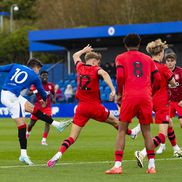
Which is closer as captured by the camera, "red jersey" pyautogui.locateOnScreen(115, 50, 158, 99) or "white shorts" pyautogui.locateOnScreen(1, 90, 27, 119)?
"red jersey" pyautogui.locateOnScreen(115, 50, 158, 99)

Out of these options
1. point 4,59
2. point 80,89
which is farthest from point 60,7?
point 80,89

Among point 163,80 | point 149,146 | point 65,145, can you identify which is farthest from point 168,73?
point 65,145

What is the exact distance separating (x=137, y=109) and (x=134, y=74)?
0.60m

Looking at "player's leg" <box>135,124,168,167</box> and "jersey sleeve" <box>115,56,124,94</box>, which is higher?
"jersey sleeve" <box>115,56,124,94</box>

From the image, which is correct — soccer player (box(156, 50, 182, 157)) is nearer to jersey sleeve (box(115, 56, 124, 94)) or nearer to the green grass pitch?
the green grass pitch

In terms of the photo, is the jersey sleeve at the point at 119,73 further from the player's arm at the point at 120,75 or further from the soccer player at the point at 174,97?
the soccer player at the point at 174,97

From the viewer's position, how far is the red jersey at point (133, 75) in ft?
44.4

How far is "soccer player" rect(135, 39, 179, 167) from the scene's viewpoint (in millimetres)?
14906

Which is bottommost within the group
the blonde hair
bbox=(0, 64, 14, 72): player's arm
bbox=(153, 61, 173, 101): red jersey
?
bbox=(153, 61, 173, 101): red jersey

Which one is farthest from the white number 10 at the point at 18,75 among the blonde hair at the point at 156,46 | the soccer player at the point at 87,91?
the blonde hair at the point at 156,46

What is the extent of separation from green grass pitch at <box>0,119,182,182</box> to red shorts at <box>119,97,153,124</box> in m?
0.96

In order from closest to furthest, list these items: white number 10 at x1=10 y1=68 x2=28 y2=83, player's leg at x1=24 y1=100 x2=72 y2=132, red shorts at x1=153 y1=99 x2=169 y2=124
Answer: red shorts at x1=153 y1=99 x2=169 y2=124 < white number 10 at x1=10 y1=68 x2=28 y2=83 < player's leg at x1=24 y1=100 x2=72 y2=132

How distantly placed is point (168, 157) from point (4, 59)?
60034mm

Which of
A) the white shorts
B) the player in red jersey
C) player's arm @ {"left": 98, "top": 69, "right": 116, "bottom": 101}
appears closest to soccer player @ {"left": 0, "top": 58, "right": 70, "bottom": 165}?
the white shorts
